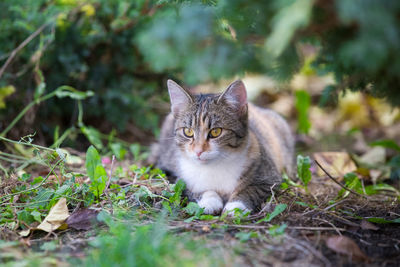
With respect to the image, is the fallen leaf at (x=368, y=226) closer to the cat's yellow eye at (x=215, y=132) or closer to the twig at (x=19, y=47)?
the cat's yellow eye at (x=215, y=132)

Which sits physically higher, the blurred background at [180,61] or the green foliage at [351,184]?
the blurred background at [180,61]

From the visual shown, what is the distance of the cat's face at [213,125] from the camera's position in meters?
3.42

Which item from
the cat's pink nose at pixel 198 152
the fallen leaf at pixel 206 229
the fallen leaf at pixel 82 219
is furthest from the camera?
the cat's pink nose at pixel 198 152

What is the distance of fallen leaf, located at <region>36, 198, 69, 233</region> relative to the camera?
2756 millimetres

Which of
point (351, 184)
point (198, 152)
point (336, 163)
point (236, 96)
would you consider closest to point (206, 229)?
point (198, 152)

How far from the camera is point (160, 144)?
189 inches

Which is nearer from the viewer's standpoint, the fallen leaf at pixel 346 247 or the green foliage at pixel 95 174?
the fallen leaf at pixel 346 247

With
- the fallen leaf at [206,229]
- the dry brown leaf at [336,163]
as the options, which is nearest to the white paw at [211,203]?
the fallen leaf at [206,229]

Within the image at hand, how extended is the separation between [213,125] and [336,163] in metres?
1.75

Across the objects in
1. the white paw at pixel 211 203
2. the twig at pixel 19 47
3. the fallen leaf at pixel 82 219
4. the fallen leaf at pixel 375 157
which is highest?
the twig at pixel 19 47

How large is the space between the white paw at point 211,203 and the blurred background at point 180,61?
995 mm

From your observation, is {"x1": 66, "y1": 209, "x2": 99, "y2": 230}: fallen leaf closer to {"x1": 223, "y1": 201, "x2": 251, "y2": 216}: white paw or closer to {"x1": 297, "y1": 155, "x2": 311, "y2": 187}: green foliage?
{"x1": 223, "y1": 201, "x2": 251, "y2": 216}: white paw

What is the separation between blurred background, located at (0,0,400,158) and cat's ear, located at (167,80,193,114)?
0.14m

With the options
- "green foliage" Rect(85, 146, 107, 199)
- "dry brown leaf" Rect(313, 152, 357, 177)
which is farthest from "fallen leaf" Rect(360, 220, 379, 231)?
"green foliage" Rect(85, 146, 107, 199)
